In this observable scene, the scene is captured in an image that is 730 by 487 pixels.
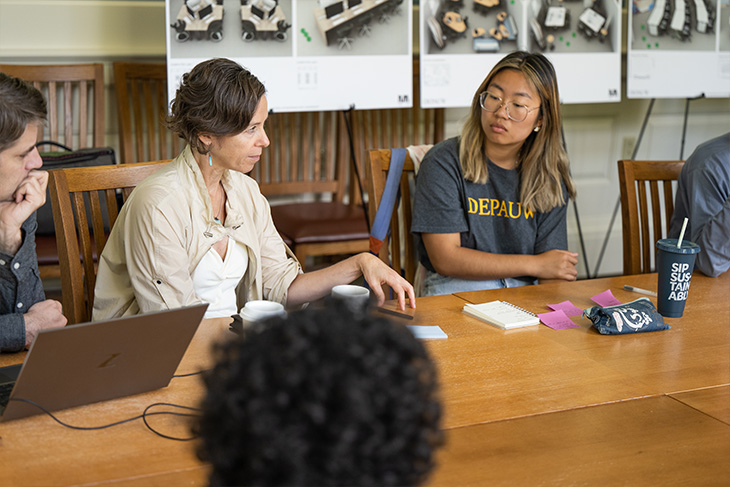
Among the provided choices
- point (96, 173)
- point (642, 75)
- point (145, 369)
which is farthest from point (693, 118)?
point (145, 369)

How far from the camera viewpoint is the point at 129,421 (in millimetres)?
1123

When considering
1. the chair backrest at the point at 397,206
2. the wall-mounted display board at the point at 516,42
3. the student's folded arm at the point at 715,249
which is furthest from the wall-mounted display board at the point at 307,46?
the student's folded arm at the point at 715,249

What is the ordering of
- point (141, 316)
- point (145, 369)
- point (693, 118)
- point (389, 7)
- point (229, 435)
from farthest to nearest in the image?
point (693, 118)
point (389, 7)
point (145, 369)
point (141, 316)
point (229, 435)

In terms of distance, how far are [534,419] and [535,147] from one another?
120 centimetres

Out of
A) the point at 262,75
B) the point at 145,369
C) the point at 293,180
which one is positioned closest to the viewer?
the point at 145,369

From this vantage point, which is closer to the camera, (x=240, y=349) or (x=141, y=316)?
(x=240, y=349)

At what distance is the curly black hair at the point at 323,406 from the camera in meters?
0.53

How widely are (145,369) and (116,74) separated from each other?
2.40m

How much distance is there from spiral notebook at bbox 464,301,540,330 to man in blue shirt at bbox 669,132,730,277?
25.2 inches

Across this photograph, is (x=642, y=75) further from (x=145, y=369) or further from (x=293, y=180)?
(x=145, y=369)

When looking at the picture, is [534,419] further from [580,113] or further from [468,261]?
[580,113]

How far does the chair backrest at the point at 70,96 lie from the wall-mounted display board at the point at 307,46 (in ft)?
1.62

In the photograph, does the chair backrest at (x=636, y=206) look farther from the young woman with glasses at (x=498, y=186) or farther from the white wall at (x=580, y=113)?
the white wall at (x=580, y=113)

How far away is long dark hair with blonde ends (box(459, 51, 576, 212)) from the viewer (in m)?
2.18
